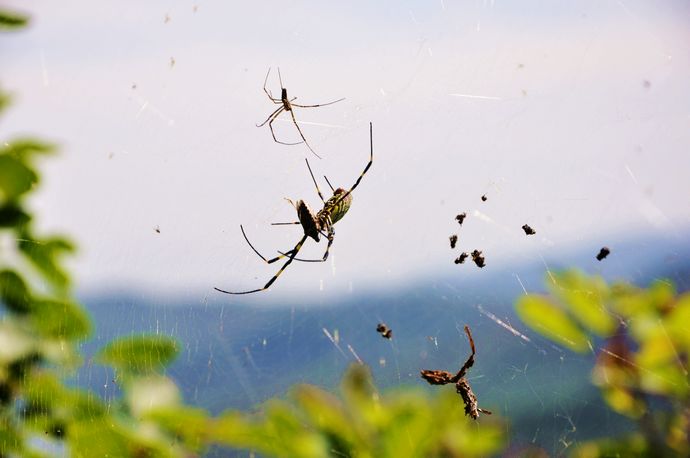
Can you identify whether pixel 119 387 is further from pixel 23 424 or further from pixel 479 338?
pixel 479 338

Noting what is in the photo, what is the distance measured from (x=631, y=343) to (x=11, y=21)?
1.76m

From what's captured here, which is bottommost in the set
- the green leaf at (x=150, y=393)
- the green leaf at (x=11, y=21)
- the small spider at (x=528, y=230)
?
the green leaf at (x=150, y=393)

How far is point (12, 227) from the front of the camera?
4.59 ft

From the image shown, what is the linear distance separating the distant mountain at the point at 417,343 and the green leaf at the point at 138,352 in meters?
0.22

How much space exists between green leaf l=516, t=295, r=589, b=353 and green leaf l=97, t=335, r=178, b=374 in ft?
3.34

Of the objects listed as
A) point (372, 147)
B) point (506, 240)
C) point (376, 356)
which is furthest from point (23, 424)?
point (506, 240)

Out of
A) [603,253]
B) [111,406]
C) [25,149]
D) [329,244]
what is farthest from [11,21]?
[603,253]

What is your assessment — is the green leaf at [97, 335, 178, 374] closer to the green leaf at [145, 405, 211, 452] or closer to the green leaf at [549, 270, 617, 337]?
the green leaf at [145, 405, 211, 452]

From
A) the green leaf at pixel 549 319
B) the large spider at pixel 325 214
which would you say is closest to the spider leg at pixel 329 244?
the large spider at pixel 325 214

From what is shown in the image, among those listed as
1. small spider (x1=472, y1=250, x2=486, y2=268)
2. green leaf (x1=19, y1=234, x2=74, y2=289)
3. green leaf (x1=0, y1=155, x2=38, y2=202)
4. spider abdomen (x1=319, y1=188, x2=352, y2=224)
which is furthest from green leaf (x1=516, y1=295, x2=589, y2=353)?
green leaf (x1=0, y1=155, x2=38, y2=202)

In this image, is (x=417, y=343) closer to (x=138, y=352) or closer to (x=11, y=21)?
(x=138, y=352)

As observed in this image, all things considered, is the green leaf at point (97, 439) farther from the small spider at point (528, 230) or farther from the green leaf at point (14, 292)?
the small spider at point (528, 230)

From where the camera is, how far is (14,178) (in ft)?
4.58

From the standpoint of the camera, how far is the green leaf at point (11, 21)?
1292 mm
